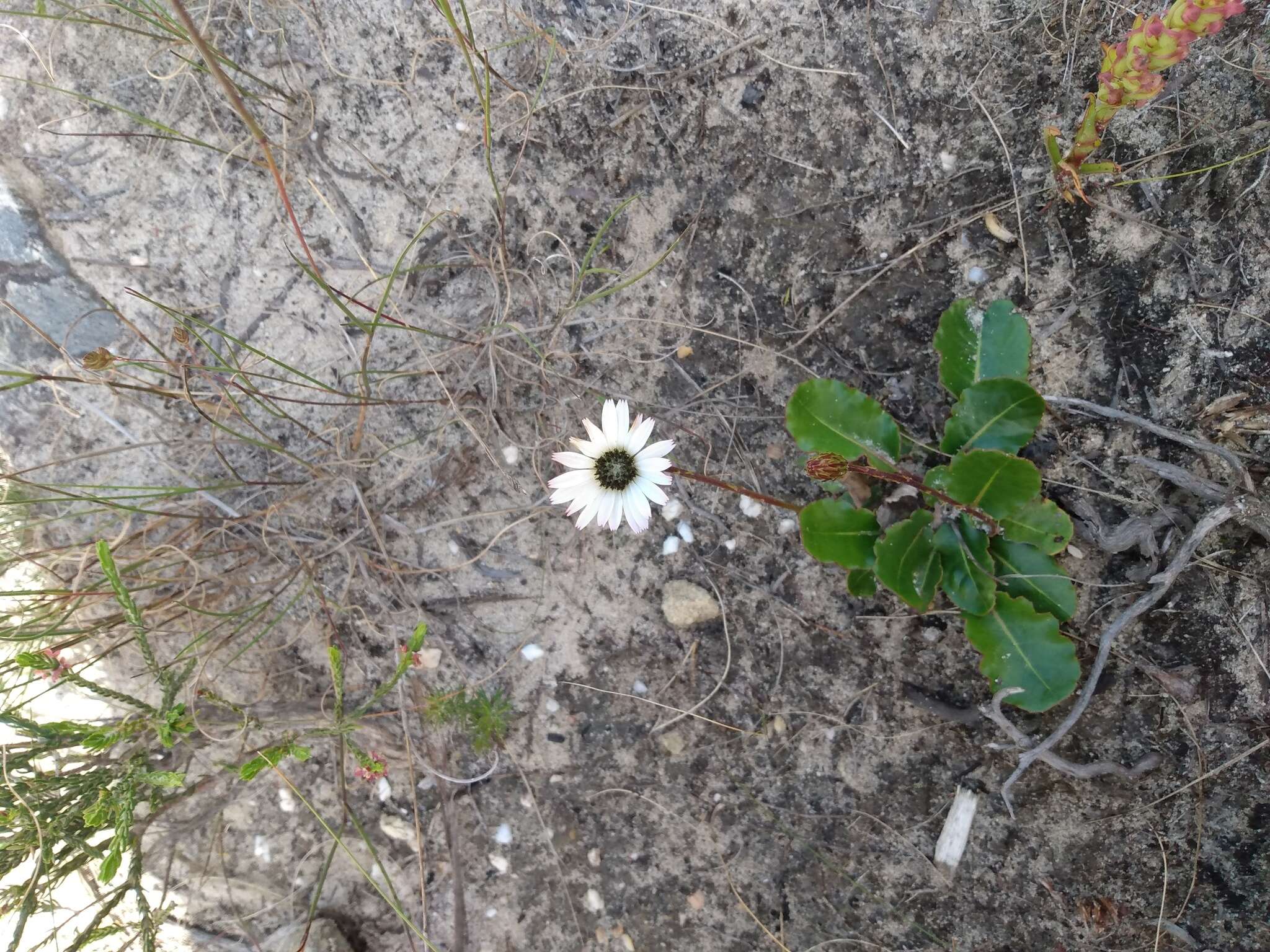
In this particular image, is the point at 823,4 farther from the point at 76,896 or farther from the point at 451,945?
the point at 76,896

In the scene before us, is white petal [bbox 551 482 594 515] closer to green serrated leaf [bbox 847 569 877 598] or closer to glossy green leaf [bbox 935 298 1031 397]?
green serrated leaf [bbox 847 569 877 598]

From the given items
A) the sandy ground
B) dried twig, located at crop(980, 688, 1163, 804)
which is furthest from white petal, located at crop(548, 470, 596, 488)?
dried twig, located at crop(980, 688, 1163, 804)

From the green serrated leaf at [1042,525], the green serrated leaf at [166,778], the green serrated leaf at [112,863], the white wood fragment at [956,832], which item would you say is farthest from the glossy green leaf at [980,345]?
the green serrated leaf at [112,863]

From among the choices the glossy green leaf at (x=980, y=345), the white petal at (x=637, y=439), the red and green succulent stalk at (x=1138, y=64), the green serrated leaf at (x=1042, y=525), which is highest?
the red and green succulent stalk at (x=1138, y=64)

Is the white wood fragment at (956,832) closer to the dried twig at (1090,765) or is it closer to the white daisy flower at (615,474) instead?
the dried twig at (1090,765)

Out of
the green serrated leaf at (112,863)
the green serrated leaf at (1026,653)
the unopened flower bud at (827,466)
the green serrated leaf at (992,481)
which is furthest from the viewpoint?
the green serrated leaf at (1026,653)
